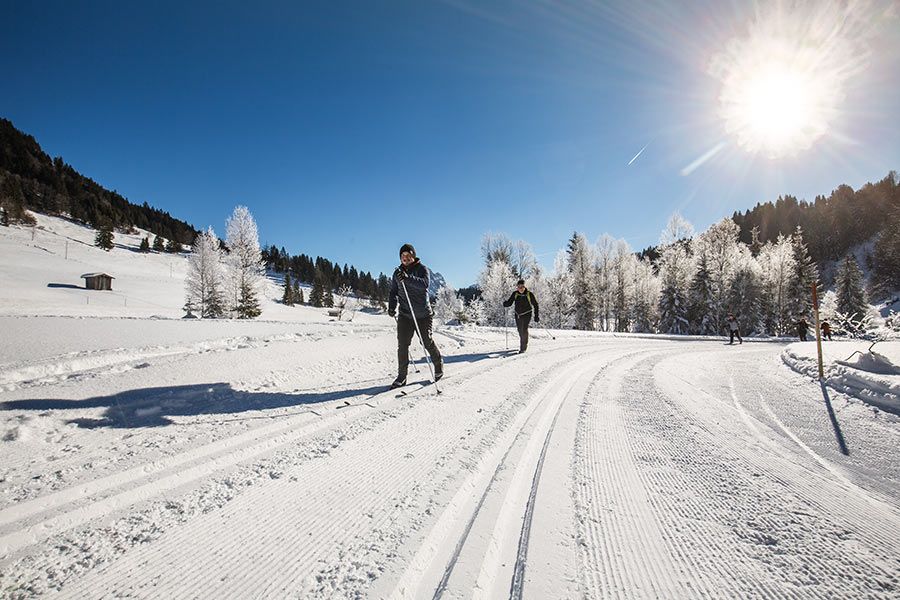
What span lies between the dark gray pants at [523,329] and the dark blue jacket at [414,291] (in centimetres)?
410

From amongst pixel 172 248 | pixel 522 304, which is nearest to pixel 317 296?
pixel 172 248

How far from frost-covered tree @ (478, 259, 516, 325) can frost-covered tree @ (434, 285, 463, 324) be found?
422 inches

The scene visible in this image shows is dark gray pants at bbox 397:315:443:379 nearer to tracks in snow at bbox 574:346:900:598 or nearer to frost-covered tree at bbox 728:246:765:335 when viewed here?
tracks in snow at bbox 574:346:900:598

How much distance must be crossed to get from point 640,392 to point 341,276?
113107 millimetres

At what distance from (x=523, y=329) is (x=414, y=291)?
4.56 meters

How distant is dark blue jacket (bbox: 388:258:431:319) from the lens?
509 cm

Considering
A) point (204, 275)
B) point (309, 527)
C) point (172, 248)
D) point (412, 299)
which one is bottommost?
point (309, 527)

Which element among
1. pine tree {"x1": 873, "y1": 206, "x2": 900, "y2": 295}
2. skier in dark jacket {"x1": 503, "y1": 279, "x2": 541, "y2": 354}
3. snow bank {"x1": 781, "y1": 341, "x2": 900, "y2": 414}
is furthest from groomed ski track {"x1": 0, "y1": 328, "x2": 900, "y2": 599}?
pine tree {"x1": 873, "y1": 206, "x2": 900, "y2": 295}

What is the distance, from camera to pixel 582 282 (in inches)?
1534

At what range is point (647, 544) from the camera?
160cm

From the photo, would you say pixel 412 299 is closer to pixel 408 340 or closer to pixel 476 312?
pixel 408 340

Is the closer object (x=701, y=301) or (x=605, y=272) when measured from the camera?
(x=701, y=301)

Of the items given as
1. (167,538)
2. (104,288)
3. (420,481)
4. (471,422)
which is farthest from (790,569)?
(104,288)

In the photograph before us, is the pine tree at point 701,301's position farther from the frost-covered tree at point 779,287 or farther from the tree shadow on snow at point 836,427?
the tree shadow on snow at point 836,427
